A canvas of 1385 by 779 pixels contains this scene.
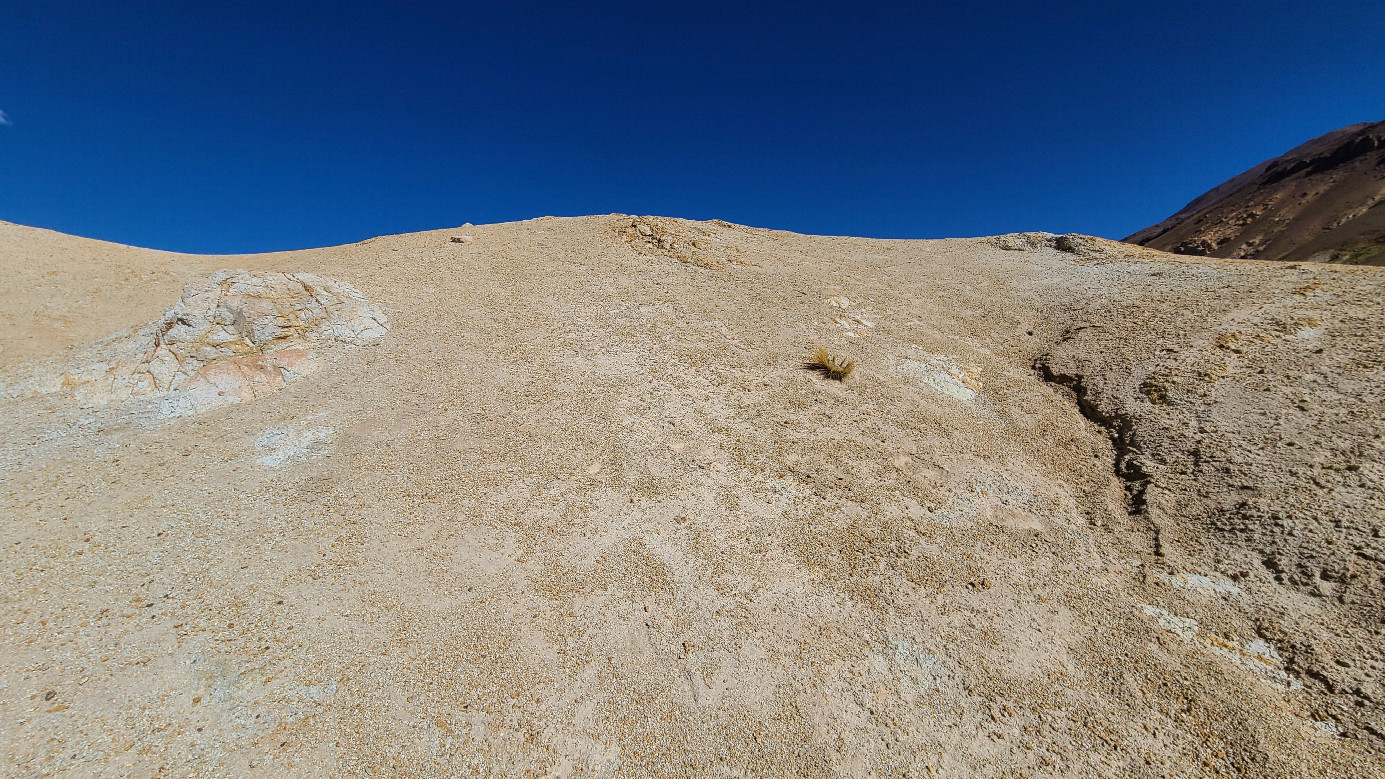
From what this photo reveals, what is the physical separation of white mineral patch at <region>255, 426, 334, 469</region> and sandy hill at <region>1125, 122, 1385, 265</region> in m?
48.4

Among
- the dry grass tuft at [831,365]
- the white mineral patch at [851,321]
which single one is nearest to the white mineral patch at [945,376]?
the dry grass tuft at [831,365]

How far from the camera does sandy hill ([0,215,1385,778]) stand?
3729 millimetres

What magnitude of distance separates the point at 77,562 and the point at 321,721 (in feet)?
12.4

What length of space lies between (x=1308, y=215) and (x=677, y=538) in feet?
220

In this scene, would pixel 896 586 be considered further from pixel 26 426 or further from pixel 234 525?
pixel 26 426

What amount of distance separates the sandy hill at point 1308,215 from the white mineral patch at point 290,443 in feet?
159

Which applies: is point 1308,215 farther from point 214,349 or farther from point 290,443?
point 214,349

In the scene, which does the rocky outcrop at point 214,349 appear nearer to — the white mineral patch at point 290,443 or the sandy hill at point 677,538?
the sandy hill at point 677,538

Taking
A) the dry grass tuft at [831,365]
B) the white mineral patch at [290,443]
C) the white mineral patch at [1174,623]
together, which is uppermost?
the dry grass tuft at [831,365]

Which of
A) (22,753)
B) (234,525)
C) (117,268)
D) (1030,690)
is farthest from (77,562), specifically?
(117,268)

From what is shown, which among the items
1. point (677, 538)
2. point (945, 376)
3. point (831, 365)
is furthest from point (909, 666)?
point (945, 376)

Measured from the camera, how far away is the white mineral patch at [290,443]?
6.48m

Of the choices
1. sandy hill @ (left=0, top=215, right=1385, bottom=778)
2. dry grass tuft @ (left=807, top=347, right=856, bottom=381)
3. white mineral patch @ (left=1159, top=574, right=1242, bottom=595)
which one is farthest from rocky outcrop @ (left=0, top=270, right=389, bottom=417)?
white mineral patch @ (left=1159, top=574, right=1242, bottom=595)

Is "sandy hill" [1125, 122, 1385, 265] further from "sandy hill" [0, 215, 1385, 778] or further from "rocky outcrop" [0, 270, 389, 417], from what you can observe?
"rocky outcrop" [0, 270, 389, 417]
